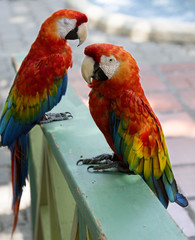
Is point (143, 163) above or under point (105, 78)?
under

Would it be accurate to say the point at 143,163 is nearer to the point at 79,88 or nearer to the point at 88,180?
the point at 88,180

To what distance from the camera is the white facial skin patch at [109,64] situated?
816 mm

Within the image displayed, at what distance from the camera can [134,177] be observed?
2.51 ft

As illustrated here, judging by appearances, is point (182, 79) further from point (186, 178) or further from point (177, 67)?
point (186, 178)

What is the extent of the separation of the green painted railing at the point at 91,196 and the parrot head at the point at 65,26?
8.8 inches

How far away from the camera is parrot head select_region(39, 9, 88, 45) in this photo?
1.18 meters

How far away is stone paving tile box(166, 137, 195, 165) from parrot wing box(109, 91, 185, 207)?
1.16 meters

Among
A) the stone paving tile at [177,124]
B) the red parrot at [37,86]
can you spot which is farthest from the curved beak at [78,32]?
the stone paving tile at [177,124]

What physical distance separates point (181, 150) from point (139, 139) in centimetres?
131

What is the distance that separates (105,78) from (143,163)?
0.21 metres

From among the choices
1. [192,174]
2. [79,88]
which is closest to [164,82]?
[79,88]

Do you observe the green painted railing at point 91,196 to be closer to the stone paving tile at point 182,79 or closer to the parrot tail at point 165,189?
the parrot tail at point 165,189

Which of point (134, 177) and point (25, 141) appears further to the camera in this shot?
point (25, 141)

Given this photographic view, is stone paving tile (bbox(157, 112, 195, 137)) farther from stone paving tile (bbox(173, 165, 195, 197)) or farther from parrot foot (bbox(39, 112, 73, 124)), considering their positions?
parrot foot (bbox(39, 112, 73, 124))
